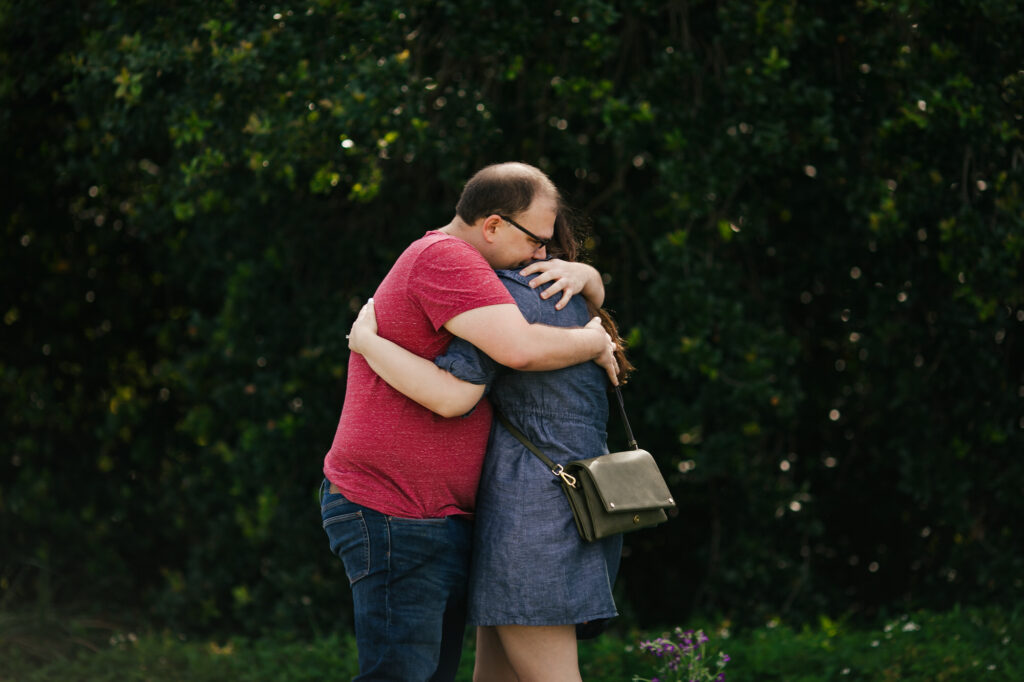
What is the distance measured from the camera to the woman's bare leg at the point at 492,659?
2.60 m

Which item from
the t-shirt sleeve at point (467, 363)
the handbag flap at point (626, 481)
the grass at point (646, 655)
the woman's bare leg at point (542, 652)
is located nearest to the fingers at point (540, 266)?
the t-shirt sleeve at point (467, 363)

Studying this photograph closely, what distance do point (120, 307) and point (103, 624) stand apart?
1.98m

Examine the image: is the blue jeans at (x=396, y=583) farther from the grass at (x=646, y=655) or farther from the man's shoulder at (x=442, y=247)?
the grass at (x=646, y=655)

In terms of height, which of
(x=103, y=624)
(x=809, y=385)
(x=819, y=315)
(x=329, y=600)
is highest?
(x=819, y=315)

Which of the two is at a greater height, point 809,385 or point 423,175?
point 423,175

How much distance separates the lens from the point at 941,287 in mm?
5172

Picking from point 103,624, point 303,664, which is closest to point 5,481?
point 103,624

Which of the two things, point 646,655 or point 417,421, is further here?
point 646,655

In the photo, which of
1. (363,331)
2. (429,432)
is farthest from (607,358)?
(363,331)

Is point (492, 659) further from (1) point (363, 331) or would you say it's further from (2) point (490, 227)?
(2) point (490, 227)

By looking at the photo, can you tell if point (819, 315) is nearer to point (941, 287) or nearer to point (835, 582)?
point (941, 287)

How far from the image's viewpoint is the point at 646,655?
436 centimetres

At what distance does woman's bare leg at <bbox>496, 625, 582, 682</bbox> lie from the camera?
7.73ft

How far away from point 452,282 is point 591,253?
3217mm
